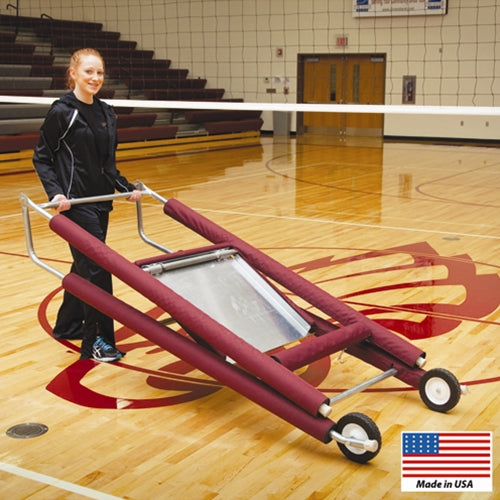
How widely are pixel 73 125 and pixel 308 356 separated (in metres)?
1.51

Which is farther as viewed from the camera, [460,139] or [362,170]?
[460,139]

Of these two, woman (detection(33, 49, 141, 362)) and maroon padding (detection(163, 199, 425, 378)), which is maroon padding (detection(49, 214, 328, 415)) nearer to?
woman (detection(33, 49, 141, 362))

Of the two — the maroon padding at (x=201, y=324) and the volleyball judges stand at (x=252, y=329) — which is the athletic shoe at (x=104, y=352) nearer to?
the volleyball judges stand at (x=252, y=329)

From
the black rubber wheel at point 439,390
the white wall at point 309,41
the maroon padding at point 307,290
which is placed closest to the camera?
the black rubber wheel at point 439,390

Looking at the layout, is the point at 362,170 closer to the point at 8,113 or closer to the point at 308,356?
the point at 8,113

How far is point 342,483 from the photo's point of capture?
8.35 ft

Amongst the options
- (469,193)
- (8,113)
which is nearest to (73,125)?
(469,193)

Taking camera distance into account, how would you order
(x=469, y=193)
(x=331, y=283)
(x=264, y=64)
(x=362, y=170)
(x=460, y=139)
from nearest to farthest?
1. (x=331, y=283)
2. (x=469, y=193)
3. (x=362, y=170)
4. (x=460, y=139)
5. (x=264, y=64)

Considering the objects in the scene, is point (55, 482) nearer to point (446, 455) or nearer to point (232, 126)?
point (446, 455)

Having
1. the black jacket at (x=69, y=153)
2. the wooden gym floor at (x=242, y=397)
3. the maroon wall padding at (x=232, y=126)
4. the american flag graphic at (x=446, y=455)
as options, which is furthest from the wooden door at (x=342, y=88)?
the american flag graphic at (x=446, y=455)

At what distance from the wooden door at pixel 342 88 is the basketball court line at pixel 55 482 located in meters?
14.8

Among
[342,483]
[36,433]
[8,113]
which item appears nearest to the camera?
[342,483]

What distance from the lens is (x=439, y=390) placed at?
3.09 metres

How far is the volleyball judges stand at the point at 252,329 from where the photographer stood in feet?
8.91
